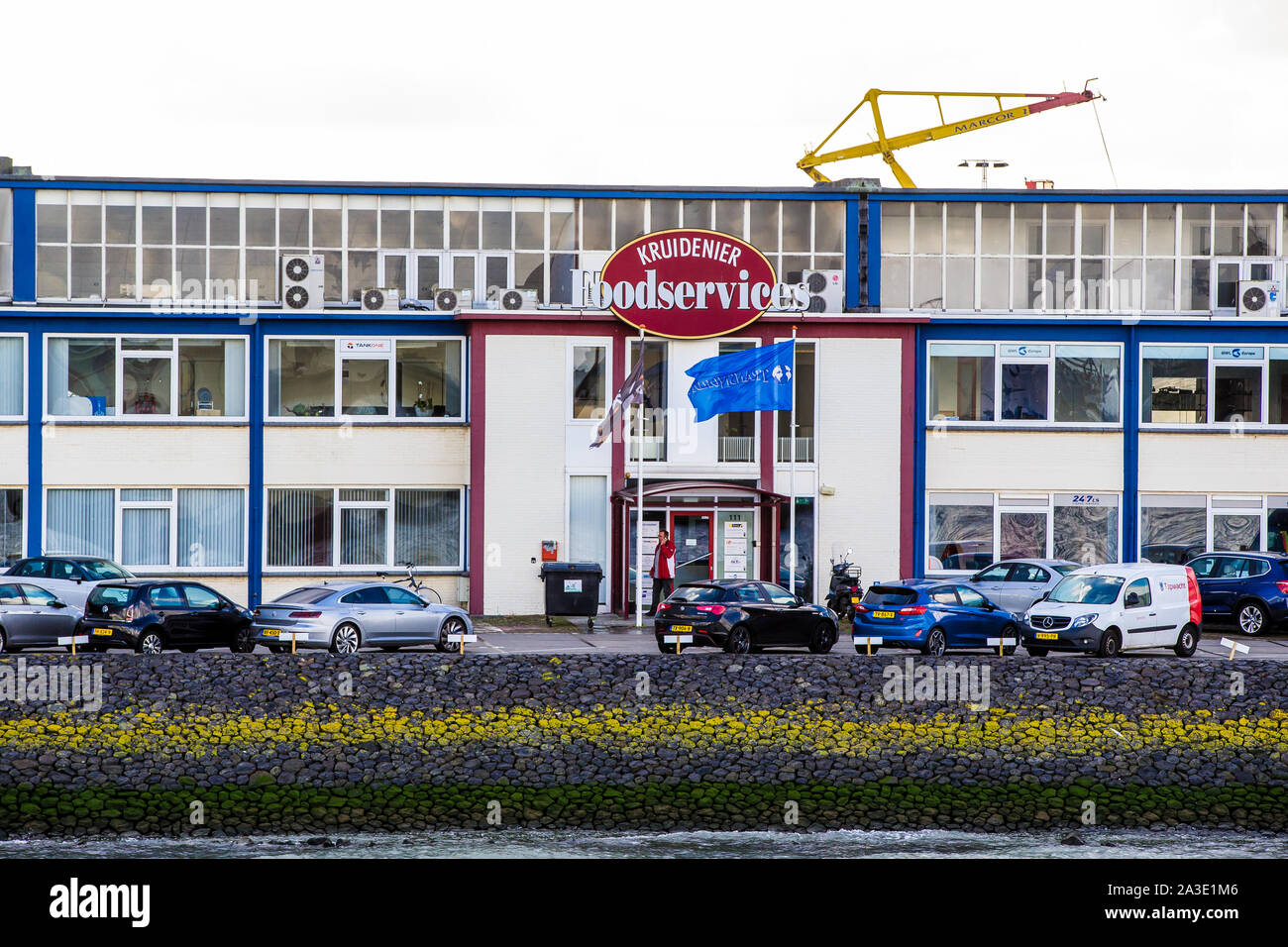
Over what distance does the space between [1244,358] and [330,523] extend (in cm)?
2082

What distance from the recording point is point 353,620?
2778 cm

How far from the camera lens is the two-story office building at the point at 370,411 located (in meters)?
35.9

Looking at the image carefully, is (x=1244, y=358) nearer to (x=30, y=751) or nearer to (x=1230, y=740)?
(x=1230, y=740)

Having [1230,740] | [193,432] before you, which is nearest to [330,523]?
[193,432]

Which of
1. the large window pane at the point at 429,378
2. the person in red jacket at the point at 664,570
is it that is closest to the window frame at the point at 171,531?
the large window pane at the point at 429,378

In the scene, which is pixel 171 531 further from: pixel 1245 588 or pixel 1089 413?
pixel 1245 588

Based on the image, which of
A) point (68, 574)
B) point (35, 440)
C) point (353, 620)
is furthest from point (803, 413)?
point (35, 440)

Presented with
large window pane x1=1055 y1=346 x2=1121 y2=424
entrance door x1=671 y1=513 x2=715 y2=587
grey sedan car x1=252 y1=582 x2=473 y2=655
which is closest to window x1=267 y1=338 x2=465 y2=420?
entrance door x1=671 y1=513 x2=715 y2=587

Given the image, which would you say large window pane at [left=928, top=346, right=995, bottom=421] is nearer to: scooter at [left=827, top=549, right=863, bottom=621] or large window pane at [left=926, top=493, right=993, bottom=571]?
large window pane at [left=926, top=493, right=993, bottom=571]

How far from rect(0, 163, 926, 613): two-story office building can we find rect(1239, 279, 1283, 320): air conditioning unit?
299 inches

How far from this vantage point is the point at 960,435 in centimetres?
3734

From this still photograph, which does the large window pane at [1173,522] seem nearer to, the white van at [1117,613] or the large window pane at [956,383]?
the large window pane at [956,383]

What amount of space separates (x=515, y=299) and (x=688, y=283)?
12.5ft

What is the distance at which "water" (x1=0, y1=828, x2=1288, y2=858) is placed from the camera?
2081 centimetres
